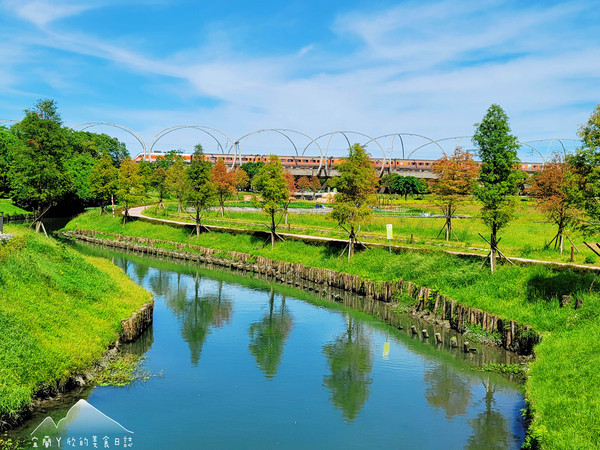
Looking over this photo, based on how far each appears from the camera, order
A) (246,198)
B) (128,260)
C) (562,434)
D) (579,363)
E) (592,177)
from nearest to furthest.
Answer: (562,434)
(579,363)
(592,177)
(128,260)
(246,198)

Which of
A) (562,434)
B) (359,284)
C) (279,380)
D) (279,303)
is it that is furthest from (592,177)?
(279,303)

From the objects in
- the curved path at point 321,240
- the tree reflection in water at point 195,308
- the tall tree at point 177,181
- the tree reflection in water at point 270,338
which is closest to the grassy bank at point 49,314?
the tree reflection in water at point 195,308

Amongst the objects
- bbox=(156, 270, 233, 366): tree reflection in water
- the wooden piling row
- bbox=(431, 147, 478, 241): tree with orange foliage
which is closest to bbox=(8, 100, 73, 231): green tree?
bbox=(156, 270, 233, 366): tree reflection in water

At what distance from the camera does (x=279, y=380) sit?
24.8 metres

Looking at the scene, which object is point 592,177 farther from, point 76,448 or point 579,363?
point 76,448

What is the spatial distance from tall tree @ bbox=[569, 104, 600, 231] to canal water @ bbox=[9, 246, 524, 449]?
29.7 ft

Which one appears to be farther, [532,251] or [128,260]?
[128,260]

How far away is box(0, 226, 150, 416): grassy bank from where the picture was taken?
18.7 metres

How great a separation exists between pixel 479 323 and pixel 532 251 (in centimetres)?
1318

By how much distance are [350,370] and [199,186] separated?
147ft

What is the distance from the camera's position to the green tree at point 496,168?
34625 mm

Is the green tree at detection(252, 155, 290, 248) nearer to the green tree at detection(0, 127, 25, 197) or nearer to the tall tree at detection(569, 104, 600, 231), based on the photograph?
the tall tree at detection(569, 104, 600, 231)

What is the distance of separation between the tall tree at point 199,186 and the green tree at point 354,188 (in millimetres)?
23372

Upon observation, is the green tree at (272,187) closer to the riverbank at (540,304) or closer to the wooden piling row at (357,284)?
the riverbank at (540,304)
